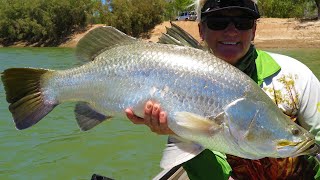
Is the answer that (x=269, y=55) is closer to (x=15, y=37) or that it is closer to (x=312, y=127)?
(x=312, y=127)

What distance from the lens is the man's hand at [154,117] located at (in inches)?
99.5

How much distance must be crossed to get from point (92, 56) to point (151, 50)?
0.48 metres

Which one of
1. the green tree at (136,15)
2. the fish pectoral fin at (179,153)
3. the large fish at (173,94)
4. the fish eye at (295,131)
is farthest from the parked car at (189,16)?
the green tree at (136,15)

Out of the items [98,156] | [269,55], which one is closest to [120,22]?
[98,156]

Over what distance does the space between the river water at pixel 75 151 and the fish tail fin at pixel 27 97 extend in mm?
5255

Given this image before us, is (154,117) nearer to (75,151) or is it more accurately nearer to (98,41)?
(98,41)

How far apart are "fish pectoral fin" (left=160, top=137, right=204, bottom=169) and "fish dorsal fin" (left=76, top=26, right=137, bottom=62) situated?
0.72m

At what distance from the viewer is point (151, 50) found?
2.59 meters

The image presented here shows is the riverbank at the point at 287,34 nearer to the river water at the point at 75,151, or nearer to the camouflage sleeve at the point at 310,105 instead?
the river water at the point at 75,151

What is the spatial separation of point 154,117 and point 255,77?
0.99 meters

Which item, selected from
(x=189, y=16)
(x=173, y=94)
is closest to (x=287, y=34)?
(x=189, y=16)

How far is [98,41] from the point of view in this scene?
2.87 m

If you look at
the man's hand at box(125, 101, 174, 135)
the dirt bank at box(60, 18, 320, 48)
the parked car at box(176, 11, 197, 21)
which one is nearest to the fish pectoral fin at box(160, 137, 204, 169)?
the man's hand at box(125, 101, 174, 135)

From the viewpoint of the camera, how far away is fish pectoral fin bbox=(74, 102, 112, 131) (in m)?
2.86
